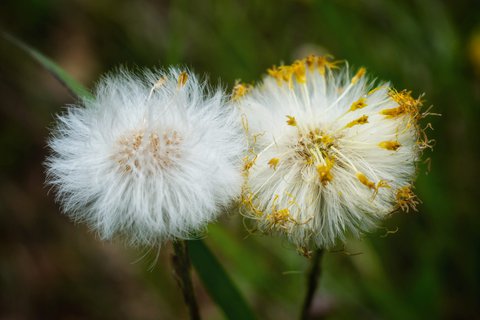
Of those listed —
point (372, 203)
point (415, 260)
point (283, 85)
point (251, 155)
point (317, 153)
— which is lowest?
point (415, 260)

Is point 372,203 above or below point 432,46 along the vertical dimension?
below

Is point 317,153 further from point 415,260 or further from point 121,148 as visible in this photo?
point 415,260

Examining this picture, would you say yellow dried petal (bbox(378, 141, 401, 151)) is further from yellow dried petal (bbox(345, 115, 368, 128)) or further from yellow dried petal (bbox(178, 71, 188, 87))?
yellow dried petal (bbox(178, 71, 188, 87))

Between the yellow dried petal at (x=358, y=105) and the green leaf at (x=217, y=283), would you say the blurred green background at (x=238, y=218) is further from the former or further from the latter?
the yellow dried petal at (x=358, y=105)

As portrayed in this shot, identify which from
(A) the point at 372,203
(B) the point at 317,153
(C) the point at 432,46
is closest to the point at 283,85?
(B) the point at 317,153

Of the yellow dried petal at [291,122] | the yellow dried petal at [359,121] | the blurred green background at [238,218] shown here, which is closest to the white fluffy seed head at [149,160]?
the yellow dried petal at [291,122]

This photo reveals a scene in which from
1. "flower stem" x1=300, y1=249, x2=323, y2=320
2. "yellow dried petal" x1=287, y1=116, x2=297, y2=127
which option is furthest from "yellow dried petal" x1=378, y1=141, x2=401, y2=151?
"flower stem" x1=300, y1=249, x2=323, y2=320
